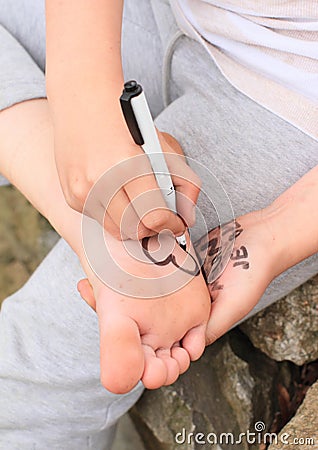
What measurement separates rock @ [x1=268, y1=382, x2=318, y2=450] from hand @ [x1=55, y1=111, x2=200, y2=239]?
0.28 metres

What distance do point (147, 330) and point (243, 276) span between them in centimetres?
12

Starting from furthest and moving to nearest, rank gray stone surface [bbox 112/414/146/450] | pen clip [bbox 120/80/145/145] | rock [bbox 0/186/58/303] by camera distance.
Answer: rock [bbox 0/186/58/303] → gray stone surface [bbox 112/414/146/450] → pen clip [bbox 120/80/145/145]

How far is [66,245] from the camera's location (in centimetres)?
96

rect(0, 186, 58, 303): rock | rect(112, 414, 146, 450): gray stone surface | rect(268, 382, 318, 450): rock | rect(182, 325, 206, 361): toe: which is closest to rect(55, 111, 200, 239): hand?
rect(182, 325, 206, 361): toe

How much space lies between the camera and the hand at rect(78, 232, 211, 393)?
2.20 ft

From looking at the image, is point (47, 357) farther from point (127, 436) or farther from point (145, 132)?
point (127, 436)

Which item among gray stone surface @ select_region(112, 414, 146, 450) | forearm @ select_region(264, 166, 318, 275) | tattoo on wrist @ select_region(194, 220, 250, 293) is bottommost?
gray stone surface @ select_region(112, 414, 146, 450)

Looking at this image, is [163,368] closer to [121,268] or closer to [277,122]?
[121,268]

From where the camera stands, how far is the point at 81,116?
76 centimetres

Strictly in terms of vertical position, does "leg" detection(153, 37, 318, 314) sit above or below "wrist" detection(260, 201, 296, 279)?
above

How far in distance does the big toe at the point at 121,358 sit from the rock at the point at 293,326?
397 mm

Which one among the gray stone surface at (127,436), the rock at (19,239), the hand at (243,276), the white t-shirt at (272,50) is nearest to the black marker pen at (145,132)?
the hand at (243,276)

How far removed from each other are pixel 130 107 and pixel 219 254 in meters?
0.25

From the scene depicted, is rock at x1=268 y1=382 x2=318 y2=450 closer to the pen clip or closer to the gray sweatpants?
the gray sweatpants
